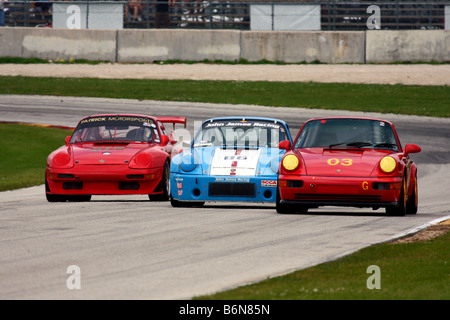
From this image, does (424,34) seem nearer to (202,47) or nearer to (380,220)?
(202,47)

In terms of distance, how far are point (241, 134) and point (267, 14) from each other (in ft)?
86.6

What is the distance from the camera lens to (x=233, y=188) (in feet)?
38.3

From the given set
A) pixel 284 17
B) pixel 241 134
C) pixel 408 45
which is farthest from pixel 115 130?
pixel 284 17

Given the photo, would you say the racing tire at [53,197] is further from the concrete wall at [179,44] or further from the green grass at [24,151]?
the concrete wall at [179,44]

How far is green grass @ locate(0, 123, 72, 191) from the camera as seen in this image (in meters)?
16.7

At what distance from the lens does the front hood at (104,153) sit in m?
12.8

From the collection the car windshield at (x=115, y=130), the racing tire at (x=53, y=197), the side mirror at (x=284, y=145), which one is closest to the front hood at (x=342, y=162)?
the side mirror at (x=284, y=145)

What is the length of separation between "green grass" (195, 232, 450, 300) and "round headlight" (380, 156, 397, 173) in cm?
235

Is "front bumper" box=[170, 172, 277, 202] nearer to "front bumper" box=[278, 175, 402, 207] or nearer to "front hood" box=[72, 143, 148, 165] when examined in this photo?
"front bumper" box=[278, 175, 402, 207]

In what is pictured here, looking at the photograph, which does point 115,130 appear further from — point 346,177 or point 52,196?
point 346,177

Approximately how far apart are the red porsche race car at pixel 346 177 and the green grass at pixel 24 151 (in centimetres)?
636

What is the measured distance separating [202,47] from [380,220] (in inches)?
1087

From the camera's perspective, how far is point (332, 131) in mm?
11906

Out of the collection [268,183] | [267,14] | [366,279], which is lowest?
[366,279]
